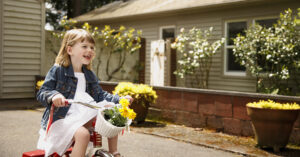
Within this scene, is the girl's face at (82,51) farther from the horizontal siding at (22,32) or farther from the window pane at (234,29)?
the window pane at (234,29)

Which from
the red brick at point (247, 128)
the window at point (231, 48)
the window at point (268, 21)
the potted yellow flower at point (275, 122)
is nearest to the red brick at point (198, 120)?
the red brick at point (247, 128)

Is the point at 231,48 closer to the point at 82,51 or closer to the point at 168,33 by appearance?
the point at 168,33

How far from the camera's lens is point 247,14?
10578 millimetres

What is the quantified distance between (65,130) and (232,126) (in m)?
3.99

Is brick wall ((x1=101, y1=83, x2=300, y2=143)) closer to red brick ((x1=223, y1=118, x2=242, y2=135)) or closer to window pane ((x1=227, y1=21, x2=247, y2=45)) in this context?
red brick ((x1=223, y1=118, x2=242, y2=135))

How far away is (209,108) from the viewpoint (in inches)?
254

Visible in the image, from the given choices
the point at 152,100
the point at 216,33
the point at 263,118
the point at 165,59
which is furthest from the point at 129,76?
the point at 263,118

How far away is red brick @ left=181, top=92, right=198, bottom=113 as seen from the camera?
6684 millimetres

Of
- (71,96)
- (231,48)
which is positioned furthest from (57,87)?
Result: (231,48)

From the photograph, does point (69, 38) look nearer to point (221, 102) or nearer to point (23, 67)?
point (221, 102)

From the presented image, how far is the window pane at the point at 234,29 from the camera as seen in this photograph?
1085 cm

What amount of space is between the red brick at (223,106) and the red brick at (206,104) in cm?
9

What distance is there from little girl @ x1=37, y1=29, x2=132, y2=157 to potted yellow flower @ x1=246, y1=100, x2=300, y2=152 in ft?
9.18

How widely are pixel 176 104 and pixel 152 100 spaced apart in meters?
0.51
